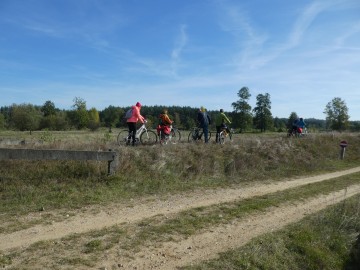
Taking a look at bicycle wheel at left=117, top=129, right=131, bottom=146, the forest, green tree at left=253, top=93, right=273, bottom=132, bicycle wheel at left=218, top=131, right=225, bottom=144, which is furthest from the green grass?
green tree at left=253, top=93, right=273, bottom=132

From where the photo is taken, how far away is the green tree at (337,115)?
3109 inches

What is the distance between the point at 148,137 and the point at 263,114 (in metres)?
70.7

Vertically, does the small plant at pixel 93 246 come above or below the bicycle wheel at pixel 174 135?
below

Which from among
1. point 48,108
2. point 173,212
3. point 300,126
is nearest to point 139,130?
point 173,212

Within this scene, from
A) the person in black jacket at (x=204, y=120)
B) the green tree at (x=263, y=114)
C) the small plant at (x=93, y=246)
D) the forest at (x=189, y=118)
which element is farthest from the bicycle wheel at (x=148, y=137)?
the green tree at (x=263, y=114)

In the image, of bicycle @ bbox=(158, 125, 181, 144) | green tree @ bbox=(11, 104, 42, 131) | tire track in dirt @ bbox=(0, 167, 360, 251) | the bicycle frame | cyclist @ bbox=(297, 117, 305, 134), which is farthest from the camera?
green tree @ bbox=(11, 104, 42, 131)

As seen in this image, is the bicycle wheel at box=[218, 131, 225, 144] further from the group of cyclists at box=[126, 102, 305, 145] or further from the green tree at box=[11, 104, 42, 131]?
the green tree at box=[11, 104, 42, 131]

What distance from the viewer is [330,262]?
670 centimetres

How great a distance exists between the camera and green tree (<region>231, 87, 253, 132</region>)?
7519 cm

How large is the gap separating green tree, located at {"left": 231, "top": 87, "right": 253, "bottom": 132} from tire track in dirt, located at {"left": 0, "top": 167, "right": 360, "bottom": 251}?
64.5 metres

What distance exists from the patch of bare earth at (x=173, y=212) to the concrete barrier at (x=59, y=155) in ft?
6.83

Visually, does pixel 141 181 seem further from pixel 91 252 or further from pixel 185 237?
pixel 91 252

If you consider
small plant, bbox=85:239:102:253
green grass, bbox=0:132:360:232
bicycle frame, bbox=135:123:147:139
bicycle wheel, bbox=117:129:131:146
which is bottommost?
small plant, bbox=85:239:102:253

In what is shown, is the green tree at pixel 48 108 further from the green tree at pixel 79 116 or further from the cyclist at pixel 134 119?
the cyclist at pixel 134 119
